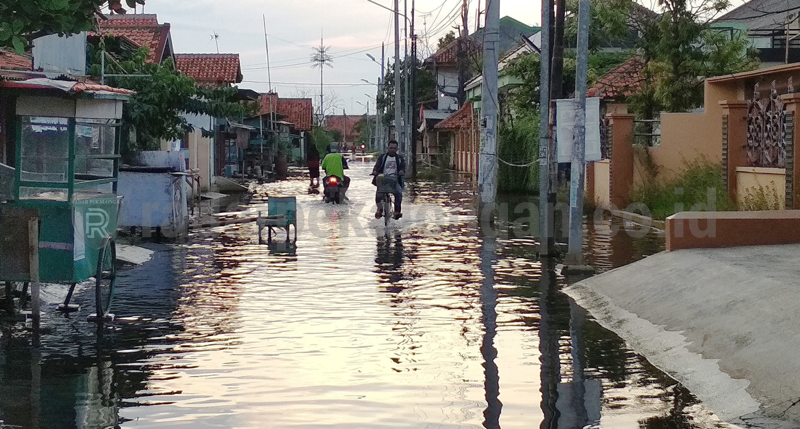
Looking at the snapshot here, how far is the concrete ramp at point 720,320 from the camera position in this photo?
7652 mm

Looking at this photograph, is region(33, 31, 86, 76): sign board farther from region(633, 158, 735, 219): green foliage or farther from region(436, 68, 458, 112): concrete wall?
region(436, 68, 458, 112): concrete wall

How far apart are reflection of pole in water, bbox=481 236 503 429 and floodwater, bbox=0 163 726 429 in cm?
2

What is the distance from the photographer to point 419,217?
26641mm

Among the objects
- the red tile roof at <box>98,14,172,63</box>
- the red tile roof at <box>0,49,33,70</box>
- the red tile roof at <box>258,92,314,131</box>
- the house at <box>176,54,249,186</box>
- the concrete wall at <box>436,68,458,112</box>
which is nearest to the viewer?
the red tile roof at <box>0,49,33,70</box>

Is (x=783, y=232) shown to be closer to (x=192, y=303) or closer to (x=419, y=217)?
(x=192, y=303)

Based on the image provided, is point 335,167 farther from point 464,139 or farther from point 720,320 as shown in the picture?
point 464,139

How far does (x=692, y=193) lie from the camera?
24.1m

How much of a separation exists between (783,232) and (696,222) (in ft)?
3.99

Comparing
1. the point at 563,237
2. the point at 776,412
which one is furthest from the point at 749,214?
the point at 776,412

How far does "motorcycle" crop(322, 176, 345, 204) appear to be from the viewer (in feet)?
101

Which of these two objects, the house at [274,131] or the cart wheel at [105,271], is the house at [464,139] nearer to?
the house at [274,131]

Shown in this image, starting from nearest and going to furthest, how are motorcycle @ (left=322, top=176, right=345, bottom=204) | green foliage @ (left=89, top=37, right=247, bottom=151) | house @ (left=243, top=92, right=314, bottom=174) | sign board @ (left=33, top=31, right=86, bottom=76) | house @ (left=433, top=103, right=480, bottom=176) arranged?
sign board @ (left=33, top=31, right=86, bottom=76) → green foliage @ (left=89, top=37, right=247, bottom=151) → motorcycle @ (left=322, top=176, right=345, bottom=204) → house @ (left=243, top=92, right=314, bottom=174) → house @ (left=433, top=103, right=480, bottom=176)

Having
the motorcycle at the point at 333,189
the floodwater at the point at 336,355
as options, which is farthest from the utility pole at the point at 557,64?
the motorcycle at the point at 333,189

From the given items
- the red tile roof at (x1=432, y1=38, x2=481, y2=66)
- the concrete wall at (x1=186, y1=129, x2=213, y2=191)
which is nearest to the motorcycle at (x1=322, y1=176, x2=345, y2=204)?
the concrete wall at (x1=186, y1=129, x2=213, y2=191)
